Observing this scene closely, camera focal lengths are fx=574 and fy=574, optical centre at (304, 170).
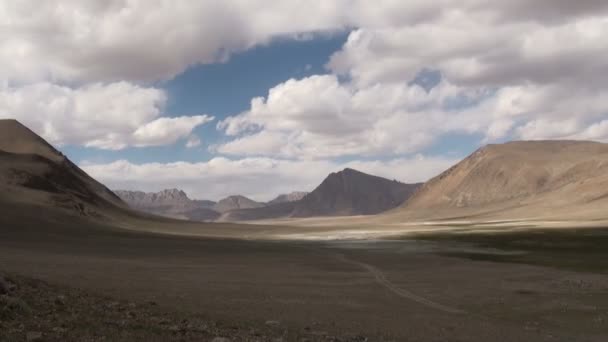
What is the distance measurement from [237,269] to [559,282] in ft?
64.9

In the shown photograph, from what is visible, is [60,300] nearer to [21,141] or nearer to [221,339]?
[221,339]

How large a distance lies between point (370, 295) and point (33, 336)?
57.3ft

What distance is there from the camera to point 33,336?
12242mm

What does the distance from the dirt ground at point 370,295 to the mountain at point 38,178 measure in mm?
74794

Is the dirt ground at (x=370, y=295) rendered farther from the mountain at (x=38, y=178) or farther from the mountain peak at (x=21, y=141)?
the mountain peak at (x=21, y=141)

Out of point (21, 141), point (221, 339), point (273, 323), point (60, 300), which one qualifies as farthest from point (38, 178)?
point (221, 339)

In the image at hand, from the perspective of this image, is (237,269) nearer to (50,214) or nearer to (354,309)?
(354,309)

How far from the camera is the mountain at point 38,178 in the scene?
113238 millimetres

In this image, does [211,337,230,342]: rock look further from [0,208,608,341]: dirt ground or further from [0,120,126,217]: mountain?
[0,120,126,217]: mountain

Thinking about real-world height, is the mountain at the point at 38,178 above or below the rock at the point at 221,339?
above

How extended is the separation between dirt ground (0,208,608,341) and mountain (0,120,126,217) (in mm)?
74794

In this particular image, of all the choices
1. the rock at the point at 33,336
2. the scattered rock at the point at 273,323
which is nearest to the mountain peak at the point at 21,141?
the scattered rock at the point at 273,323

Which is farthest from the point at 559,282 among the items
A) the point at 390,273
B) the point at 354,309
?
the point at 354,309

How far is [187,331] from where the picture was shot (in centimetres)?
1521
